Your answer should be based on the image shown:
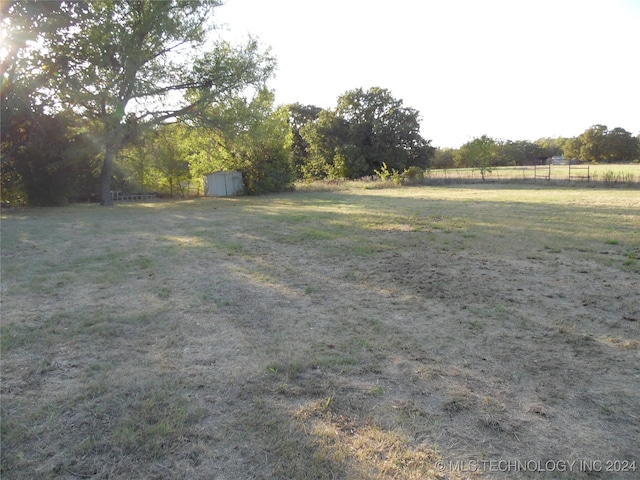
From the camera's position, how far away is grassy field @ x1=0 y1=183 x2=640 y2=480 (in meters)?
2.03

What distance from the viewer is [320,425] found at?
7.45 feet

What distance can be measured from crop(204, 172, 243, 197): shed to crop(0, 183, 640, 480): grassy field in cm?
1975

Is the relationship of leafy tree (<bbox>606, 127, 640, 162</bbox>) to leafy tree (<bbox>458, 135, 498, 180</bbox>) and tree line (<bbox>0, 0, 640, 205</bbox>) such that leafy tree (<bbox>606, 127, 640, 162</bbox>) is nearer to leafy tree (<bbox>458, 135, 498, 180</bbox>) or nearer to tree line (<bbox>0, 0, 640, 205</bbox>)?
leafy tree (<bbox>458, 135, 498, 180</bbox>)

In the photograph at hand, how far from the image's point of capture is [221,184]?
2589 cm

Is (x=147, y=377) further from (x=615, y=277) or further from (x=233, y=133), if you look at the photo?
(x=233, y=133)

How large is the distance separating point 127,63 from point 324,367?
1703 centimetres

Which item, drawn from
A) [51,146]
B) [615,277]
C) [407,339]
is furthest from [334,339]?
[51,146]

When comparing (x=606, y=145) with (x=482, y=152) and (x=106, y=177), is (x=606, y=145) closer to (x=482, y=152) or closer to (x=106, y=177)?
(x=482, y=152)

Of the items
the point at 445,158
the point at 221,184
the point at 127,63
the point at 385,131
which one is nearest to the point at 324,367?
the point at 127,63

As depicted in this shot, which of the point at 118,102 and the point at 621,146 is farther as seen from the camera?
the point at 621,146

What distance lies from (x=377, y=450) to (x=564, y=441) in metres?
1.01

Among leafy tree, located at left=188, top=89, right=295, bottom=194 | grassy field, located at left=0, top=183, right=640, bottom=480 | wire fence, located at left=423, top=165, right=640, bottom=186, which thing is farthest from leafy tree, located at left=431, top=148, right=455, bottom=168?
grassy field, located at left=0, top=183, right=640, bottom=480

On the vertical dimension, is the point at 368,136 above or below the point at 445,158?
above

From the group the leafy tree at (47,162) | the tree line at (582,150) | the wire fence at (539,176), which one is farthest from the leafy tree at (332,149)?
the leafy tree at (47,162)
